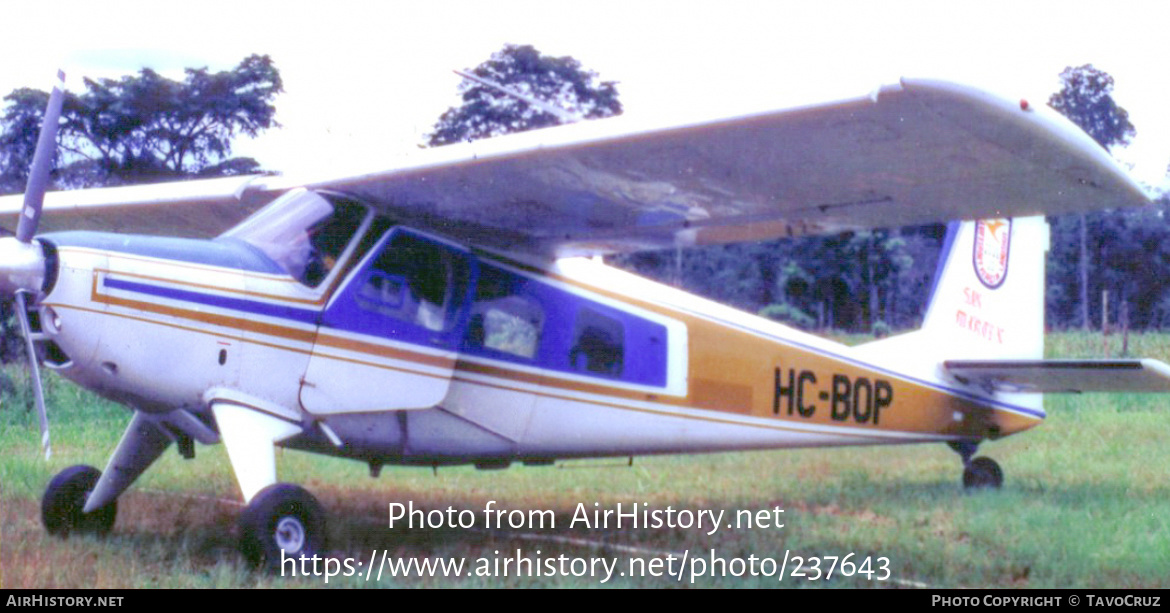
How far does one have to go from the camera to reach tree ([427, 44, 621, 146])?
1384 centimetres

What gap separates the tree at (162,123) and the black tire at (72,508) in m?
5.08

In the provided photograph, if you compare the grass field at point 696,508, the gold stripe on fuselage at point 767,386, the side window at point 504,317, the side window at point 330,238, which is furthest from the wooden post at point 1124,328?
the side window at point 330,238

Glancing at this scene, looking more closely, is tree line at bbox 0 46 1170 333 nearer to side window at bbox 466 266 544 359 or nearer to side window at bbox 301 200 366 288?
side window at bbox 301 200 366 288

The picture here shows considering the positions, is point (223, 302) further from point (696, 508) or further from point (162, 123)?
point (162, 123)

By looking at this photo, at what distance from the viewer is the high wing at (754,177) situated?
4.22 meters

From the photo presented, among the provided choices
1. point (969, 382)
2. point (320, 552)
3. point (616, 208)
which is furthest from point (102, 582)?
point (969, 382)

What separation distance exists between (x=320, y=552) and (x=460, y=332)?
1.53 metres

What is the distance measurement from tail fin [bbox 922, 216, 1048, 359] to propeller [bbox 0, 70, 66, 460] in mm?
6326

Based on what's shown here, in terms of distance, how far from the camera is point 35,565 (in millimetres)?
4688

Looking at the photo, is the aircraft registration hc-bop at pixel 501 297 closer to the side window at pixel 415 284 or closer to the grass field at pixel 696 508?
the side window at pixel 415 284

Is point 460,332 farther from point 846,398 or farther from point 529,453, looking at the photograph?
point 846,398

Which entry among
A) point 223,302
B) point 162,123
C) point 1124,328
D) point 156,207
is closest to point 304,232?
point 223,302

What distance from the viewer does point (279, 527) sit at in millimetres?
4688

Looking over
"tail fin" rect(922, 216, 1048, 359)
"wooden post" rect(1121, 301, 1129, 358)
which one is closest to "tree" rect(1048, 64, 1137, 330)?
"wooden post" rect(1121, 301, 1129, 358)
